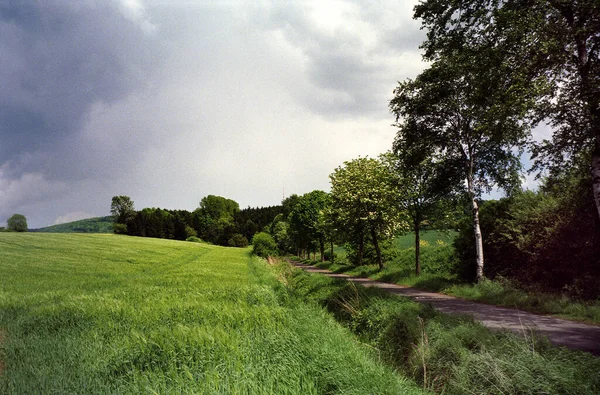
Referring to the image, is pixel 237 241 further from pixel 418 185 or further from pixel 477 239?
pixel 477 239

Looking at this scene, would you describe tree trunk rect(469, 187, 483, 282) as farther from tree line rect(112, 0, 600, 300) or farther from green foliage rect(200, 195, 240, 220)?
green foliage rect(200, 195, 240, 220)

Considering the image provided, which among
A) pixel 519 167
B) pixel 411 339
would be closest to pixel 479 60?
pixel 519 167

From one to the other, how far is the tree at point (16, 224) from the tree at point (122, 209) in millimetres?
62316

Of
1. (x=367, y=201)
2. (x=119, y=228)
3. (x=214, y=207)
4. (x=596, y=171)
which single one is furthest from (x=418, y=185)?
(x=214, y=207)

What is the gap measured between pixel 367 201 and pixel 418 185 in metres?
4.07

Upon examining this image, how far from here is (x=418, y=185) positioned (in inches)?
891

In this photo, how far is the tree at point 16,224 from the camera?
1916 cm

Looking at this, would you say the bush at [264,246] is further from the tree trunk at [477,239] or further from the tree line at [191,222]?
the tree line at [191,222]

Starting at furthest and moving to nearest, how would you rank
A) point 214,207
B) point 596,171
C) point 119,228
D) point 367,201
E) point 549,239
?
point 214,207, point 119,228, point 367,201, point 549,239, point 596,171

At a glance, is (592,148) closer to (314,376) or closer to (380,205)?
(314,376)

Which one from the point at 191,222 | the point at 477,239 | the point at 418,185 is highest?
the point at 418,185

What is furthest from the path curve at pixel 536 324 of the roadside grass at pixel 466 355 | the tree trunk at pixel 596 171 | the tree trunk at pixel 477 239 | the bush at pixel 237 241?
the bush at pixel 237 241

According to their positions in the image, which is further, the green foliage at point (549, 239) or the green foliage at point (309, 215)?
the green foliage at point (309, 215)

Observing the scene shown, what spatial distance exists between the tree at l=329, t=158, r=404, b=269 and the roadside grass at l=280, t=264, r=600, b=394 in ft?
48.8
